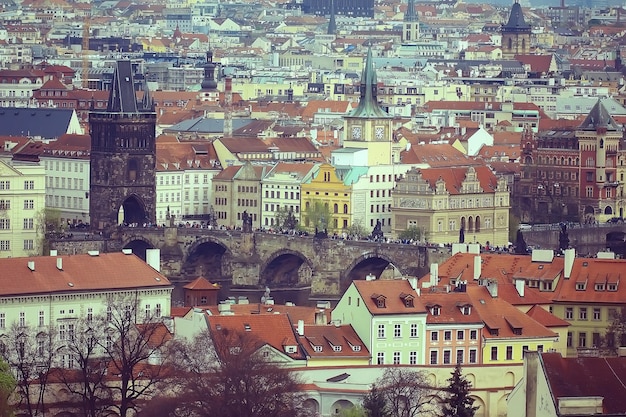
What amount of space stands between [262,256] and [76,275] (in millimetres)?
40198

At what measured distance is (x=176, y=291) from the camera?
113312 millimetres

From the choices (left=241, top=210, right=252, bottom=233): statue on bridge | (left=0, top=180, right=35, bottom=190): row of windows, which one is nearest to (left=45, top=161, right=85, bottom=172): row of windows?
(left=241, top=210, right=252, bottom=233): statue on bridge

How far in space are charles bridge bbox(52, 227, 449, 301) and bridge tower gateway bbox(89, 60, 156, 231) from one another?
8.56ft

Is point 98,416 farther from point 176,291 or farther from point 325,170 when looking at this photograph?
point 325,170

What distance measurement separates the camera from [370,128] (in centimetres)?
13312

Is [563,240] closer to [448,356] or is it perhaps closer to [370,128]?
[370,128]

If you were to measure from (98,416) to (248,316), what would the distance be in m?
6.81

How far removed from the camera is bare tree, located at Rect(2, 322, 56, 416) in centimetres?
6938

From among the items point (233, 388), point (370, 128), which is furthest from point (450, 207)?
point (233, 388)

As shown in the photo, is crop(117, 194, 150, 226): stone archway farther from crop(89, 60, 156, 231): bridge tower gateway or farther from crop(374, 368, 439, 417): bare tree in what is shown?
crop(374, 368, 439, 417): bare tree

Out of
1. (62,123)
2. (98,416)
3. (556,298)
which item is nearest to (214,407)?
(98,416)

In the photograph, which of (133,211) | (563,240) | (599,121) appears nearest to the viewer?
(563,240)

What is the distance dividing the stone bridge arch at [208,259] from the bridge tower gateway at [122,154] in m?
3.12

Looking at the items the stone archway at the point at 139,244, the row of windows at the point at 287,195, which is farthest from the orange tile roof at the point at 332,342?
the row of windows at the point at 287,195
